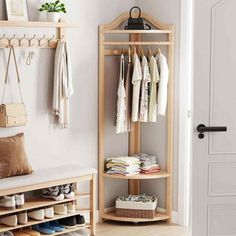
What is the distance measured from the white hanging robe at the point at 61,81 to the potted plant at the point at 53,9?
0.21 m

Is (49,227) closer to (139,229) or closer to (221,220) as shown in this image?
(139,229)

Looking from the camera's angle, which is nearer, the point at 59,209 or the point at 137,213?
the point at 59,209

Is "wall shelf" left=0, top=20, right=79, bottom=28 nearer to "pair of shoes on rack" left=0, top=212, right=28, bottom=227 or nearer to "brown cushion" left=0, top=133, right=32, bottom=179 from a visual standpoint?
"brown cushion" left=0, top=133, right=32, bottom=179

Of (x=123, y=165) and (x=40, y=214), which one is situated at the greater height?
(x=123, y=165)

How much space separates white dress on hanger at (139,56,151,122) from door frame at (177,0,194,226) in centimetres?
32

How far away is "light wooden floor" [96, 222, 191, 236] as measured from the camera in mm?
5340

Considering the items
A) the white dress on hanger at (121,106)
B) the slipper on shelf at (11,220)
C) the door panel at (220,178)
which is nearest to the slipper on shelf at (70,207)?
the slipper on shelf at (11,220)

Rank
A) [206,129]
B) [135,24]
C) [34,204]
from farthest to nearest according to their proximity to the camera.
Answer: [135,24] < [34,204] < [206,129]

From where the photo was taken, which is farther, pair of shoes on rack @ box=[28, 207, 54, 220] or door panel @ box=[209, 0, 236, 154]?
pair of shoes on rack @ box=[28, 207, 54, 220]

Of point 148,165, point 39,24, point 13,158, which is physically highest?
point 39,24

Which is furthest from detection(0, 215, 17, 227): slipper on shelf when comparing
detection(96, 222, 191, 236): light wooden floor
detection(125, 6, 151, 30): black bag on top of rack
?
detection(125, 6, 151, 30): black bag on top of rack

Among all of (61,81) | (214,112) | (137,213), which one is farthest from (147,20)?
(137,213)

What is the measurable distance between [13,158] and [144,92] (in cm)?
135

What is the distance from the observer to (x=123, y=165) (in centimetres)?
554
